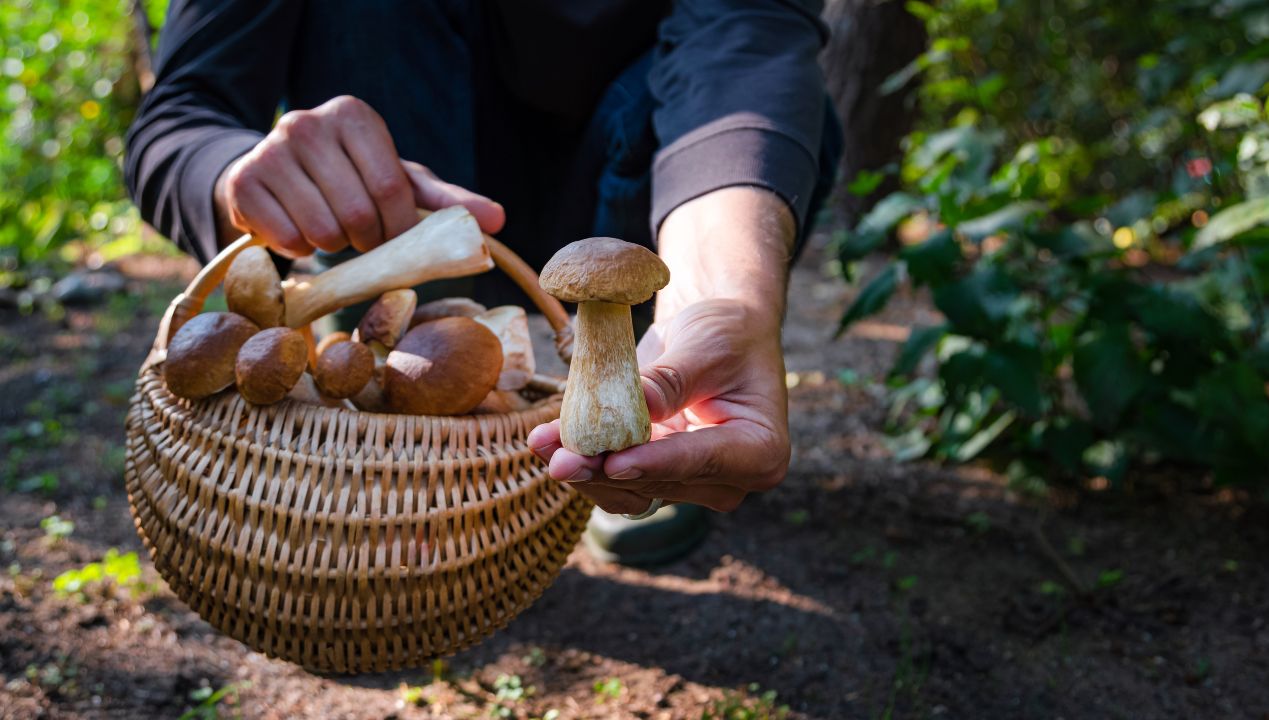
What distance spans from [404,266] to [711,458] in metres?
0.59

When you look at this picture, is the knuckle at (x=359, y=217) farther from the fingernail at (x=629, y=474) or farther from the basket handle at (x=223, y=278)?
the fingernail at (x=629, y=474)

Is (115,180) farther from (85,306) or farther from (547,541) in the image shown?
(547,541)

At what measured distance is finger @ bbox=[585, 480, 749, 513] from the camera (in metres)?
1.01

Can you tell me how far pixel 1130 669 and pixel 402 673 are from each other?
145 centimetres

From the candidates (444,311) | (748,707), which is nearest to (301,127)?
(444,311)

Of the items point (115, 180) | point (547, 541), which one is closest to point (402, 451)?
point (547, 541)

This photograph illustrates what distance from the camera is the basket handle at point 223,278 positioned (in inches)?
52.9

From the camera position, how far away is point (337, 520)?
115cm

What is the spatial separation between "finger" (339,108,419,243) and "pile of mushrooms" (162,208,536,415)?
63 mm

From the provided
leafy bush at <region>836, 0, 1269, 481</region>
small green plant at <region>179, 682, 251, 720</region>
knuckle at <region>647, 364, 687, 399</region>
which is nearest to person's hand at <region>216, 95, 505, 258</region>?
knuckle at <region>647, 364, 687, 399</region>

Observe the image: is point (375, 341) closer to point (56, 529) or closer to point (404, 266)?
point (404, 266)

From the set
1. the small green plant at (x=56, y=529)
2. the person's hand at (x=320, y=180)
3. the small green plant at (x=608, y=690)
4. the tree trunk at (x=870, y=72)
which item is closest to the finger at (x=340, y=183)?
the person's hand at (x=320, y=180)

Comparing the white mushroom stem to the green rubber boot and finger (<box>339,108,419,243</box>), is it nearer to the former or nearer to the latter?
finger (<box>339,108,419,243</box>)

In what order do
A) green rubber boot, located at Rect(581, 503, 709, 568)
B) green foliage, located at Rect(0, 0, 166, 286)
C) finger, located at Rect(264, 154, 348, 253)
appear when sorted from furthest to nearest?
green foliage, located at Rect(0, 0, 166, 286)
green rubber boot, located at Rect(581, 503, 709, 568)
finger, located at Rect(264, 154, 348, 253)
